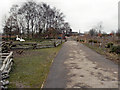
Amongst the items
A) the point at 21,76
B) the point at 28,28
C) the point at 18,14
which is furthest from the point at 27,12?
the point at 21,76

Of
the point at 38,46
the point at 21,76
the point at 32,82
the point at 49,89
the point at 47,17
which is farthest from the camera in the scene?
the point at 47,17

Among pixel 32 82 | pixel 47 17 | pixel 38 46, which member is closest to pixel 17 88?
pixel 32 82

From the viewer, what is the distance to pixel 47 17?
146 feet

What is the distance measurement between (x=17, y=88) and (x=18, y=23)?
40.2 m

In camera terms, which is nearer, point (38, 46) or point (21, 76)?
point (21, 76)

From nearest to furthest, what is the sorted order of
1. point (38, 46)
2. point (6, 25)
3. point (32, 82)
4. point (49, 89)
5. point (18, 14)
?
point (49, 89)
point (32, 82)
point (38, 46)
point (6, 25)
point (18, 14)

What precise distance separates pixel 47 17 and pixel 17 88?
139ft

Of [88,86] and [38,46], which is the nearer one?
[88,86]

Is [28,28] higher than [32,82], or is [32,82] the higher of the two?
[28,28]

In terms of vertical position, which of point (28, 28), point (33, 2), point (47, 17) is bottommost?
point (28, 28)

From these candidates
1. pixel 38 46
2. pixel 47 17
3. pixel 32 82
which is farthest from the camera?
pixel 47 17

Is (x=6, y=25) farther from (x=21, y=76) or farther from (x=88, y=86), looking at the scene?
(x=88, y=86)

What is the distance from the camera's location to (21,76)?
5352 mm

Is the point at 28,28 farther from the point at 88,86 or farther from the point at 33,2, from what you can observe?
the point at 88,86
